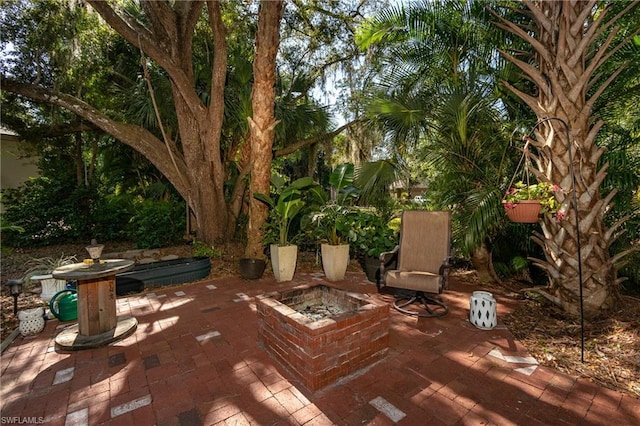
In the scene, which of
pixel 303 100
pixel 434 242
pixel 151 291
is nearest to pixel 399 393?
pixel 434 242

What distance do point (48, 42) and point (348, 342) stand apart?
799 centimetres

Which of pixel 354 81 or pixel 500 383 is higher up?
pixel 354 81

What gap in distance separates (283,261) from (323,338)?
286cm

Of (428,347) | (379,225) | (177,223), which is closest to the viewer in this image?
(428,347)

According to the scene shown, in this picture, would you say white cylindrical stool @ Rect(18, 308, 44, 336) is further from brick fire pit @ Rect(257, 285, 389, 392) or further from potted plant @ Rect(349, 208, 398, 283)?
potted plant @ Rect(349, 208, 398, 283)

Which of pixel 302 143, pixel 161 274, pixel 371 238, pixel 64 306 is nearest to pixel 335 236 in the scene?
pixel 371 238

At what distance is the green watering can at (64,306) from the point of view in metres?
3.37

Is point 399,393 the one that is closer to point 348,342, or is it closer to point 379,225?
point 348,342

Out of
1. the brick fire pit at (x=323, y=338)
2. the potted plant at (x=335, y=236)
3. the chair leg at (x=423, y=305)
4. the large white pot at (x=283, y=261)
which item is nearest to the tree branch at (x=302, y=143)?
the potted plant at (x=335, y=236)

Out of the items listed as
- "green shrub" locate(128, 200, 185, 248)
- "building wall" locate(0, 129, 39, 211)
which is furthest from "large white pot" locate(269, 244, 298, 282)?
"building wall" locate(0, 129, 39, 211)

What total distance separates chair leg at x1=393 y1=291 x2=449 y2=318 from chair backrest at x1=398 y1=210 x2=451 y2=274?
39 cm

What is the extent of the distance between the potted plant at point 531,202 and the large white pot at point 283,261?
10.7 feet

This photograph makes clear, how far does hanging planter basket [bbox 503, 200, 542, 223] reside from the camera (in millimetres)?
2902

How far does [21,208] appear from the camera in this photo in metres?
6.85
